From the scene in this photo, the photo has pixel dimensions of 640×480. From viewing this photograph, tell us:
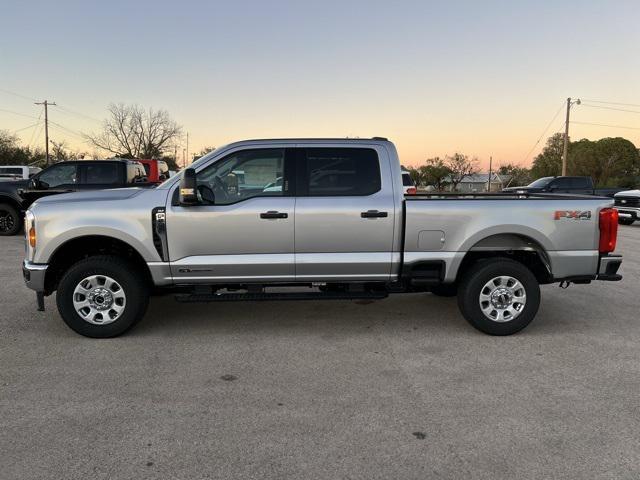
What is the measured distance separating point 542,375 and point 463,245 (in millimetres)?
1454

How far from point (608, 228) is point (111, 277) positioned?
4.91m

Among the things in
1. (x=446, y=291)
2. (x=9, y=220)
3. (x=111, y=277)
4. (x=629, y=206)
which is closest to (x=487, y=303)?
(x=446, y=291)

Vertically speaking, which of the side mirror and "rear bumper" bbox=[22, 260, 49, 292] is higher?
the side mirror

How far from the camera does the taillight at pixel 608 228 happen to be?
16.8 ft

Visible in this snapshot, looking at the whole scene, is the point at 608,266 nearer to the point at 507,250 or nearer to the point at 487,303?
the point at 507,250

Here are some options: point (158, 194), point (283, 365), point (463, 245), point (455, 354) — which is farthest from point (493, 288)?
point (158, 194)

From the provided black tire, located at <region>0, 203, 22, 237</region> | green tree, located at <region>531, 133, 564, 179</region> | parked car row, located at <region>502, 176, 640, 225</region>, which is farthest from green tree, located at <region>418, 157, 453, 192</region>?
black tire, located at <region>0, 203, 22, 237</region>

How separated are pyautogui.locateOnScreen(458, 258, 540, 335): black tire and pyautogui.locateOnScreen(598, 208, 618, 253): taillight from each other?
79 centimetres

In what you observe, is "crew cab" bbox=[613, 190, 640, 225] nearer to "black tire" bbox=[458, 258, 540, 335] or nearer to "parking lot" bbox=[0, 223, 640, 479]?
"parking lot" bbox=[0, 223, 640, 479]

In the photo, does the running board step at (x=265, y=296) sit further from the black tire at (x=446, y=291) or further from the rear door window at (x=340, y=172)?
the black tire at (x=446, y=291)

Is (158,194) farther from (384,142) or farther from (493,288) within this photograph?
(493,288)

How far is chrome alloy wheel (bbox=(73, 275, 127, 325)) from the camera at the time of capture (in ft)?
16.4

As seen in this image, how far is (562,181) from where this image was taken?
68.6ft

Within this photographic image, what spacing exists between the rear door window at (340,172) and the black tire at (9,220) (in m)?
11.1
